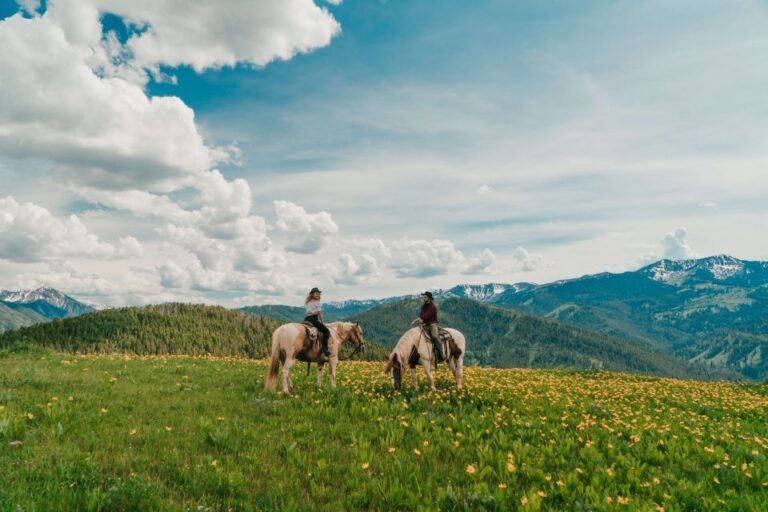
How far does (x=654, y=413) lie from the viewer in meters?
14.1

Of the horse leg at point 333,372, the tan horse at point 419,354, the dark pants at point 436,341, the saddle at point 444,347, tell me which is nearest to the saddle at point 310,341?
the horse leg at point 333,372

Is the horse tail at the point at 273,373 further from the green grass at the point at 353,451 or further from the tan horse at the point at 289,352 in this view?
the green grass at the point at 353,451

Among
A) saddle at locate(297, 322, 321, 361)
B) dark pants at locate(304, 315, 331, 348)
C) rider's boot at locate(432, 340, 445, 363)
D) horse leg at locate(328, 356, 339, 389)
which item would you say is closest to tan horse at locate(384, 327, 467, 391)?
rider's boot at locate(432, 340, 445, 363)

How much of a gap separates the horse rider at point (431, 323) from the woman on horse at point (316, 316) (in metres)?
3.64

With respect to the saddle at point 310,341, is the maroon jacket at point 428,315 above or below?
above

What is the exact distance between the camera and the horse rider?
55.6 ft

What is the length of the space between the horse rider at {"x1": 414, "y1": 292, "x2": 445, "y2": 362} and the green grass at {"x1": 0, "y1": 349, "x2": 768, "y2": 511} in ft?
7.51

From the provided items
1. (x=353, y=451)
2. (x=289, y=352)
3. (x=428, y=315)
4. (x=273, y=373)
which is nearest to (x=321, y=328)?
(x=289, y=352)

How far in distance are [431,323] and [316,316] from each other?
4590 millimetres

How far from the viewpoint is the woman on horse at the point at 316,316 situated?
16062 mm

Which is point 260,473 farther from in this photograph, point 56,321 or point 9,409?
point 56,321

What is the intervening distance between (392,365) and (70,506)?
1133 centimetres

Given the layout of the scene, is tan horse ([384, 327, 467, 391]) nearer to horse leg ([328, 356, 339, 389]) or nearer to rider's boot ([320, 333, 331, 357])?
horse leg ([328, 356, 339, 389])

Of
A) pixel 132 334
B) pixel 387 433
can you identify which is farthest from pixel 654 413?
pixel 132 334
